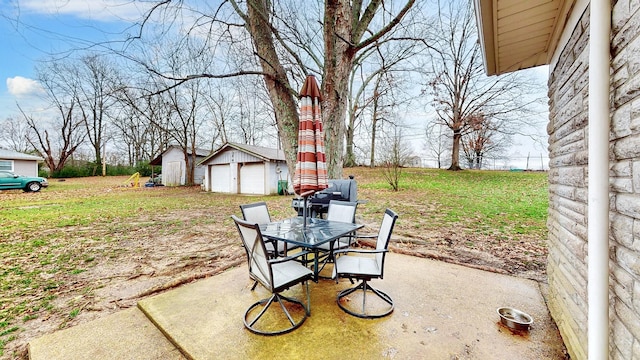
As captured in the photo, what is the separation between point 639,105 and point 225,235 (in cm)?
640

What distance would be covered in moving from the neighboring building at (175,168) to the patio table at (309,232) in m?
19.7

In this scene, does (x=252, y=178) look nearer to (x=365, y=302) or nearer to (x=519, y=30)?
(x=365, y=302)

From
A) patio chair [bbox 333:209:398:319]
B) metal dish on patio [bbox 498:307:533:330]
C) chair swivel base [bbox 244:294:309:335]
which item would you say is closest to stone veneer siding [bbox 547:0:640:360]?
metal dish on patio [bbox 498:307:533:330]

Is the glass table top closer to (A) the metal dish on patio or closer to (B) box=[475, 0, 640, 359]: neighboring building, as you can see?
(A) the metal dish on patio

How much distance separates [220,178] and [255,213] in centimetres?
1464

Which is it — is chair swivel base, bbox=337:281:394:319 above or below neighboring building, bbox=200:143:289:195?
below

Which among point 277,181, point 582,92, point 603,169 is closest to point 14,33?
point 603,169

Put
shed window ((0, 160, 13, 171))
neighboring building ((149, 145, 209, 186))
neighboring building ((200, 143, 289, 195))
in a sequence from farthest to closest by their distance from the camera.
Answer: neighboring building ((149, 145, 209, 186))
shed window ((0, 160, 13, 171))
neighboring building ((200, 143, 289, 195))

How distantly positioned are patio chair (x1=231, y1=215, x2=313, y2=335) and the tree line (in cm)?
279

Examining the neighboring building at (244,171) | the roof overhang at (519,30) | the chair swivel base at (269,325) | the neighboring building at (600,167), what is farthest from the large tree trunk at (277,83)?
the neighboring building at (244,171)

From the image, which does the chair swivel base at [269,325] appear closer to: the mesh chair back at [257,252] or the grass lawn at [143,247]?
the mesh chair back at [257,252]

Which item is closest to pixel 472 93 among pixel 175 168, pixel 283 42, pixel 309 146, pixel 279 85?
pixel 283 42

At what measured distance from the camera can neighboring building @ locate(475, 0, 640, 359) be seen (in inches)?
45.4

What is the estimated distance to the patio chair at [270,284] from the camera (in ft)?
7.74
